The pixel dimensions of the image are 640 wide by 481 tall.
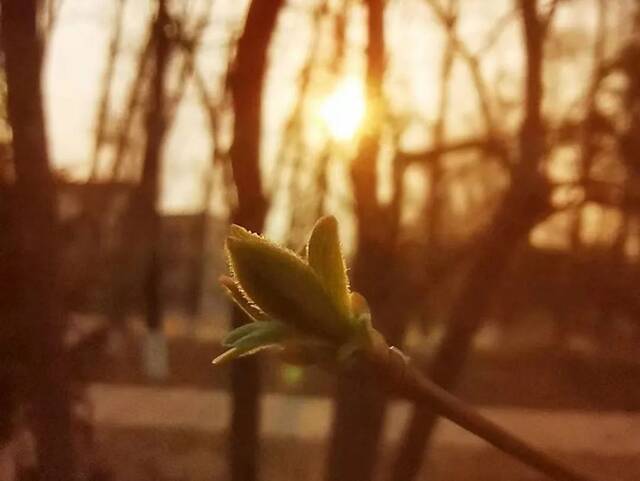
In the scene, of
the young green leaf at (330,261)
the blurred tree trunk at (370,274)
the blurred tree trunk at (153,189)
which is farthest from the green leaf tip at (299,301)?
the blurred tree trunk at (153,189)

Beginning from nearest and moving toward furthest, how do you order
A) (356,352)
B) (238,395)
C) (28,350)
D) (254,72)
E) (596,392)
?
(356,352), (28,350), (254,72), (238,395), (596,392)

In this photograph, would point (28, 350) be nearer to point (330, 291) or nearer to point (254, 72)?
point (254, 72)

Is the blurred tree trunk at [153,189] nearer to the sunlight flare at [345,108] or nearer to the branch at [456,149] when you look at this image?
the sunlight flare at [345,108]

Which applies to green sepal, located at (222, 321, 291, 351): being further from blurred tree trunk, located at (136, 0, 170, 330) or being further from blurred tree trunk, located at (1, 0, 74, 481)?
blurred tree trunk, located at (136, 0, 170, 330)

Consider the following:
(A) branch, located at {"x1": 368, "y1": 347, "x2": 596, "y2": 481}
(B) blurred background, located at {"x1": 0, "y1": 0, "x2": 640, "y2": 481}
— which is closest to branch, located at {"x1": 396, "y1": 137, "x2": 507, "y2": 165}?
(B) blurred background, located at {"x1": 0, "y1": 0, "x2": 640, "y2": 481}

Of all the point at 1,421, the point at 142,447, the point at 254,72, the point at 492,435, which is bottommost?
the point at 142,447

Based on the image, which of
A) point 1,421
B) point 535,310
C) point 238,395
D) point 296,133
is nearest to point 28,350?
point 1,421
